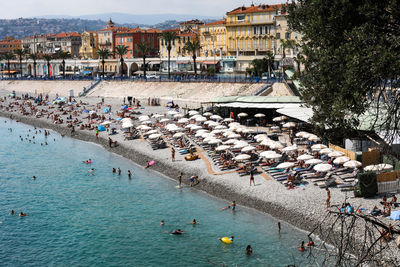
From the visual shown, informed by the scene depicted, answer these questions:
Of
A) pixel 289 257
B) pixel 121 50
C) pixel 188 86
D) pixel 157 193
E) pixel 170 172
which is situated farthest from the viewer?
pixel 121 50

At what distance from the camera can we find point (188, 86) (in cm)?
8075

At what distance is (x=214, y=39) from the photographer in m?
108

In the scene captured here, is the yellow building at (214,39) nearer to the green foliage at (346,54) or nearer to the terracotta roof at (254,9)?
the terracotta roof at (254,9)

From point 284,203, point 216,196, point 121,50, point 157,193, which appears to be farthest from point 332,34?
point 121,50

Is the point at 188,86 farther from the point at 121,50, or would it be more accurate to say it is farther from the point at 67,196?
the point at 67,196

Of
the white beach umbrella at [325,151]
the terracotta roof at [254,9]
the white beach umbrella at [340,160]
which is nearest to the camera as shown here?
the white beach umbrella at [340,160]

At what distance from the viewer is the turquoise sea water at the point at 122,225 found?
25.7 m

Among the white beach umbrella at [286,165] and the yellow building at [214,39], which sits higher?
the yellow building at [214,39]

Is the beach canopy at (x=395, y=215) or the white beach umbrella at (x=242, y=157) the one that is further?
the white beach umbrella at (x=242, y=157)

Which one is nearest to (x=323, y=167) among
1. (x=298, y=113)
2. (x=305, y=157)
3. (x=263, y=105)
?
(x=305, y=157)

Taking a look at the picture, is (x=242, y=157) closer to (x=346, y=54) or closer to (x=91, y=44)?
(x=346, y=54)

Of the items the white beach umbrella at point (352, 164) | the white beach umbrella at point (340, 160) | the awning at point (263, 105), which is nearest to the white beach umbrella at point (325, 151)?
the white beach umbrella at point (340, 160)

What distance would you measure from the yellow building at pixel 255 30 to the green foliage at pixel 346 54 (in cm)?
6820

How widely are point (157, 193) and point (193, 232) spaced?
8.51 m
